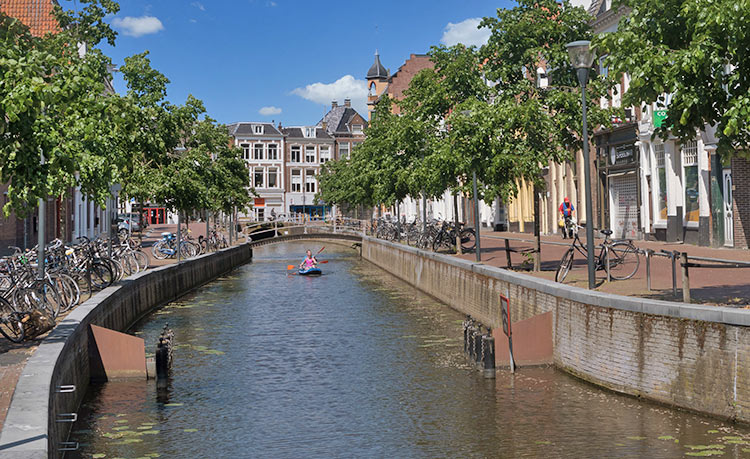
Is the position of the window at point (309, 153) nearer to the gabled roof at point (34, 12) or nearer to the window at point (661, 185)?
the gabled roof at point (34, 12)

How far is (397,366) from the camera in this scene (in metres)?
16.0

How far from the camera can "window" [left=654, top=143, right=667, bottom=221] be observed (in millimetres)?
32000

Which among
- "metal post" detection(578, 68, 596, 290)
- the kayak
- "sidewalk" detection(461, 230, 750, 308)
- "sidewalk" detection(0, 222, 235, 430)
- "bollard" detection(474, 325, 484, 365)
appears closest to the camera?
"sidewalk" detection(0, 222, 235, 430)

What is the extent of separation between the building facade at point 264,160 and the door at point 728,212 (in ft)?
275

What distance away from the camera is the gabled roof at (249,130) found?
107 metres

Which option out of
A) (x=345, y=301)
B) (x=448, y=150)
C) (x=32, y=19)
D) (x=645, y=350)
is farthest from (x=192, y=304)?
(x=32, y=19)

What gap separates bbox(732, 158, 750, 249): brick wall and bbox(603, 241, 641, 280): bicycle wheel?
9506 millimetres

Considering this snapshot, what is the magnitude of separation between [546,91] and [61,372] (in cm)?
1519

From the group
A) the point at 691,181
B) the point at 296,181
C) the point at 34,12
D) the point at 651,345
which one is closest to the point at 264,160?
the point at 296,181

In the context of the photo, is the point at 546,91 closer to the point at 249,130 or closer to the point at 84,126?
the point at 84,126

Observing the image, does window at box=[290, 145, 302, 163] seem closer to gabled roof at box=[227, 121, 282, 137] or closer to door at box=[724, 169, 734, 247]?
gabled roof at box=[227, 121, 282, 137]

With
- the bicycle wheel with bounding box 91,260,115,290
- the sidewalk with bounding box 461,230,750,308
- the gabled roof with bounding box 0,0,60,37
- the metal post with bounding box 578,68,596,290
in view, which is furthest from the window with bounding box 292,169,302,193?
the metal post with bounding box 578,68,596,290

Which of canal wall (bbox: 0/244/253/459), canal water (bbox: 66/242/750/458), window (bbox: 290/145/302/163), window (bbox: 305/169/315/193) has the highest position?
window (bbox: 290/145/302/163)

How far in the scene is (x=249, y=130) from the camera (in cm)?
10762
